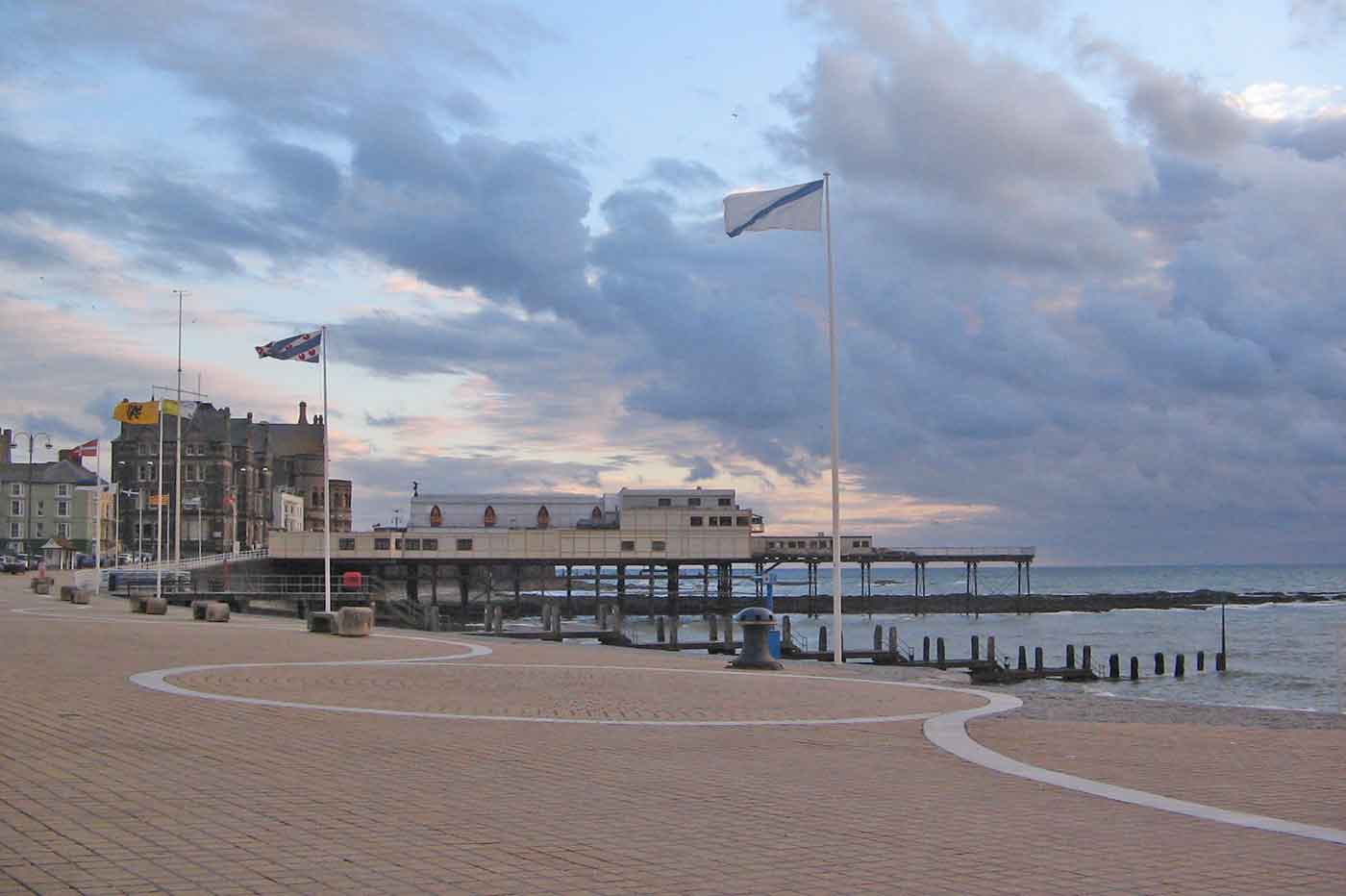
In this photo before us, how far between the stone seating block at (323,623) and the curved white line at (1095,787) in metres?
17.9

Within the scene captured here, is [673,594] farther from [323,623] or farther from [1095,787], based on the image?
[1095,787]

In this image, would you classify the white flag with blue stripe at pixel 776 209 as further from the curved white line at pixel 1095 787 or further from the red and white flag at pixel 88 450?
the red and white flag at pixel 88 450

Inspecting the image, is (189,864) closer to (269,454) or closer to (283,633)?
(283,633)

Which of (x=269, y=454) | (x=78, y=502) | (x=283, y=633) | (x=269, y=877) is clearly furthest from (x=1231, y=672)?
(x=78, y=502)

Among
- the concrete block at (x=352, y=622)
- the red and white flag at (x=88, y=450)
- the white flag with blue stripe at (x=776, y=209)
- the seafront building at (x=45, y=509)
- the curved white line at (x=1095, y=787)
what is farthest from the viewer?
the seafront building at (x=45, y=509)

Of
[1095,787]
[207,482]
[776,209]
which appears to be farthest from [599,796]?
[207,482]

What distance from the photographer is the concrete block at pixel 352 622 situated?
28891 mm

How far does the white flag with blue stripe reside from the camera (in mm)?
26766

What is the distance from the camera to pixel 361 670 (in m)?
19.4

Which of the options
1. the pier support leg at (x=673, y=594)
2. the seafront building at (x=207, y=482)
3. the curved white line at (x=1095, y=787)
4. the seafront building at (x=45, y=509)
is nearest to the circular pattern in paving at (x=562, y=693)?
the curved white line at (x=1095, y=787)

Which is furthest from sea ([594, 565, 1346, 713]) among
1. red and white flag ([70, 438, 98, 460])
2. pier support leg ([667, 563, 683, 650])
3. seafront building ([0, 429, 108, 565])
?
seafront building ([0, 429, 108, 565])

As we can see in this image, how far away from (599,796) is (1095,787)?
13.0ft

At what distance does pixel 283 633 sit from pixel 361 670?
10.8 metres

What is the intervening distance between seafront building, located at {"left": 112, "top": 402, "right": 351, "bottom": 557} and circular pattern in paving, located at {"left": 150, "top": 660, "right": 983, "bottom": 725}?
A: 338 feet
